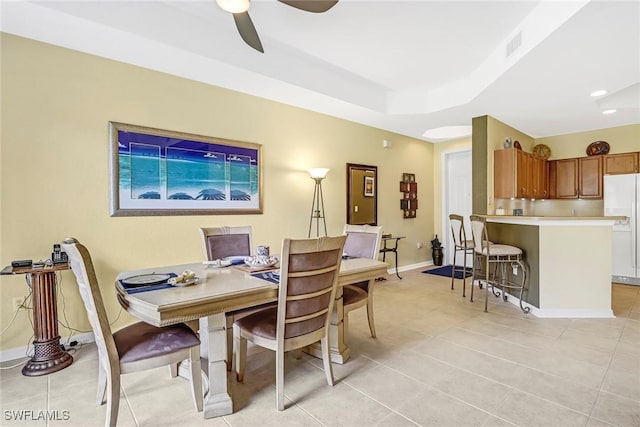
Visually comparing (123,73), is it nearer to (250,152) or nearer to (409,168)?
(250,152)

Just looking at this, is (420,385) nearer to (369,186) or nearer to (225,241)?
(225,241)

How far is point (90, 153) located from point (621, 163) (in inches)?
290

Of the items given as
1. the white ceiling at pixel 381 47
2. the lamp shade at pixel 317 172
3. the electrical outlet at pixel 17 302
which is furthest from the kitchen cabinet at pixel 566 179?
the electrical outlet at pixel 17 302

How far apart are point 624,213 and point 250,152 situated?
5.61 m

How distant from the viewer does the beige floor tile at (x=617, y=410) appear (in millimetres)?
1753

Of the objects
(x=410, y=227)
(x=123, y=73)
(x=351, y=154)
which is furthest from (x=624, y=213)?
(x=123, y=73)

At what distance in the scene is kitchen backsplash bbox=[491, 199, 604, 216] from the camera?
549 cm

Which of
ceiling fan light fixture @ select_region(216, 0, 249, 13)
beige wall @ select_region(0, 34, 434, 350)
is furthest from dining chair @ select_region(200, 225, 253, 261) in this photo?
ceiling fan light fixture @ select_region(216, 0, 249, 13)

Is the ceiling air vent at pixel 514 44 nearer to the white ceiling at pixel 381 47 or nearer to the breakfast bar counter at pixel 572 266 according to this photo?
the white ceiling at pixel 381 47

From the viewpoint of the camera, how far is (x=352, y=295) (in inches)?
106

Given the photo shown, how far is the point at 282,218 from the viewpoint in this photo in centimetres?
425

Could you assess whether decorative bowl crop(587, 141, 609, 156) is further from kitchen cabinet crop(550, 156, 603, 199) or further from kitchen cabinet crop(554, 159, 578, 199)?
kitchen cabinet crop(554, 159, 578, 199)

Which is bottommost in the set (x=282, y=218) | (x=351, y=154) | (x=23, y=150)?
(x=282, y=218)

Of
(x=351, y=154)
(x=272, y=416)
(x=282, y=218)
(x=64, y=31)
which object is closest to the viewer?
(x=272, y=416)
